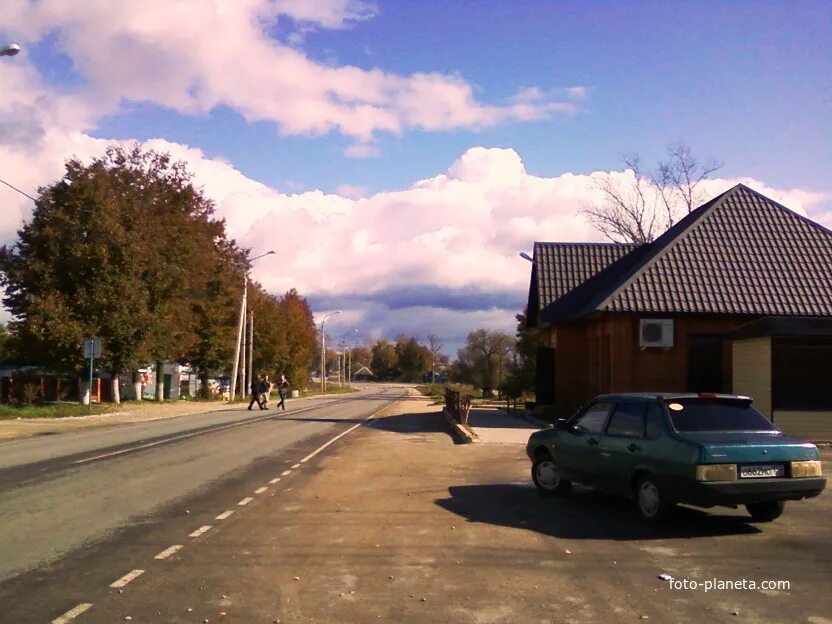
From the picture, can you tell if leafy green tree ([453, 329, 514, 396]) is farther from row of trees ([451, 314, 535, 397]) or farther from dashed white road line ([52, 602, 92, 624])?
dashed white road line ([52, 602, 92, 624])

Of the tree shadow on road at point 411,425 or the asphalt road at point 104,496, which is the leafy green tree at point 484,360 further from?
the asphalt road at point 104,496

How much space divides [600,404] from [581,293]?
20.6 meters

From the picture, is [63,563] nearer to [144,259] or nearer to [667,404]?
[667,404]

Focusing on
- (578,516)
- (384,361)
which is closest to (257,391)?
(578,516)

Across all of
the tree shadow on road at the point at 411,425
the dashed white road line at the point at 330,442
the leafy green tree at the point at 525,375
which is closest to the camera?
the dashed white road line at the point at 330,442

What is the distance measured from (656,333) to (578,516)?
48.5ft

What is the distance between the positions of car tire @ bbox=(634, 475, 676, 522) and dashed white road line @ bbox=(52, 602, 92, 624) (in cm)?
593

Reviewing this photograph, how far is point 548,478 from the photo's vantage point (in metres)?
11.9

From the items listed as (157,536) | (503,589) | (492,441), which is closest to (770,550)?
(503,589)

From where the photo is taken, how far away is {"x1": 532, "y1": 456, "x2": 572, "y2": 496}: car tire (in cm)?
1164

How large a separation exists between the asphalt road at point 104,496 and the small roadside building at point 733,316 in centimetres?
925

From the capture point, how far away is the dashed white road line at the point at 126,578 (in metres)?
6.84

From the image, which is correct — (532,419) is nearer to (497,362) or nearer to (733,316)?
(733,316)

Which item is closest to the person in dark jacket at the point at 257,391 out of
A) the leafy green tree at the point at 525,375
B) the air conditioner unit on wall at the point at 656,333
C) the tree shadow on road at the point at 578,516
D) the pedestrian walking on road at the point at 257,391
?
the pedestrian walking on road at the point at 257,391
